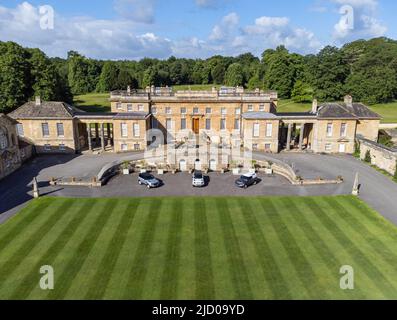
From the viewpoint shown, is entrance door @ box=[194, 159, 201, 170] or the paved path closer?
the paved path

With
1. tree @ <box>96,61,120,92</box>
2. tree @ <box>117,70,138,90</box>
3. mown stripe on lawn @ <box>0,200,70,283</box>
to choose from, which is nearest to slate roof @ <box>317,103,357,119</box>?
mown stripe on lawn @ <box>0,200,70,283</box>

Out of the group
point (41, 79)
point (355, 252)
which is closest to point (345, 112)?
point (355, 252)

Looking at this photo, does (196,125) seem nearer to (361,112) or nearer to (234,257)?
(361,112)

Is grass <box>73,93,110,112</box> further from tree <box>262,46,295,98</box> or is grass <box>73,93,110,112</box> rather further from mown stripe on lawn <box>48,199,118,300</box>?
mown stripe on lawn <box>48,199,118,300</box>

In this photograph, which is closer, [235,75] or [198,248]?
[198,248]

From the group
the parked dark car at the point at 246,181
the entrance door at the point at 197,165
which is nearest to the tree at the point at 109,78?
the entrance door at the point at 197,165

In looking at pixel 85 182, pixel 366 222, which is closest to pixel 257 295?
pixel 366 222
